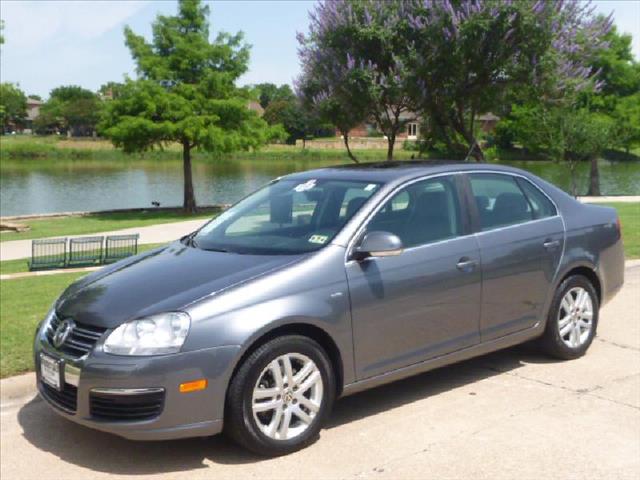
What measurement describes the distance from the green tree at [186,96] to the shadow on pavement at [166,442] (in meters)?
26.3

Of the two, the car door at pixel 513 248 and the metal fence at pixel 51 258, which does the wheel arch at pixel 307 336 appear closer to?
the car door at pixel 513 248

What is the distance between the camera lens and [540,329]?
19.6 feet

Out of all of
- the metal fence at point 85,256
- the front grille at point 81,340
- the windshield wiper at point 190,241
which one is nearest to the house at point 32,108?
the metal fence at point 85,256

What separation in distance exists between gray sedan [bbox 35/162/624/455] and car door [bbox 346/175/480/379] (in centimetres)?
1

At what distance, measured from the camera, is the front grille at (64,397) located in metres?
4.29

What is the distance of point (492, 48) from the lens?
1506 centimetres

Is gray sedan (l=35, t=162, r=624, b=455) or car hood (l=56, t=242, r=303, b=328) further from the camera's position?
car hood (l=56, t=242, r=303, b=328)

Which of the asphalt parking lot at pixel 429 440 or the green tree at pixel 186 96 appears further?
the green tree at pixel 186 96

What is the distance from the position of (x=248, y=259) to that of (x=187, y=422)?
1066 millimetres

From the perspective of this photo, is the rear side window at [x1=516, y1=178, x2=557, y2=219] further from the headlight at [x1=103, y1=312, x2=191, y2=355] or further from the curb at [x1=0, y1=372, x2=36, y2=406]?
the curb at [x1=0, y1=372, x2=36, y2=406]

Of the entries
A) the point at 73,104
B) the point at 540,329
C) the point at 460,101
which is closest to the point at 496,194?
the point at 540,329

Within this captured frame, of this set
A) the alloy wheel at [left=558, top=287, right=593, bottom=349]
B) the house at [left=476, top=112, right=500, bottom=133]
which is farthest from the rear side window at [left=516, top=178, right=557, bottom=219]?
the house at [left=476, top=112, right=500, bottom=133]

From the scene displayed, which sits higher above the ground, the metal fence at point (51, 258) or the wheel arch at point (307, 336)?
the wheel arch at point (307, 336)

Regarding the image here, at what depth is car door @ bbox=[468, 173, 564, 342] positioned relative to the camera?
5.52 meters
